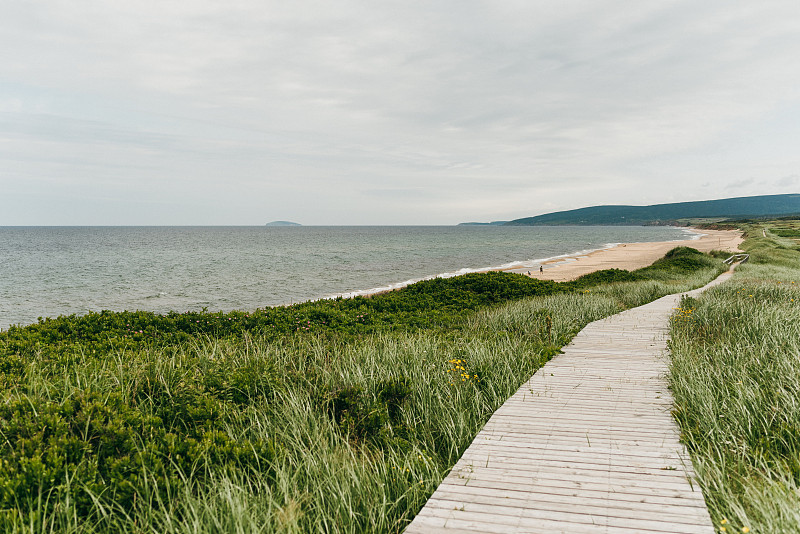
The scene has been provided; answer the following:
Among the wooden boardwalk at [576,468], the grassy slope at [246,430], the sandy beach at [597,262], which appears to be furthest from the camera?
the sandy beach at [597,262]

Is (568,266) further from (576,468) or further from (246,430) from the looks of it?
(246,430)

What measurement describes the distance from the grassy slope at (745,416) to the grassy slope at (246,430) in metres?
1.88

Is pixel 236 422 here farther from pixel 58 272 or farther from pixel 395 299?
pixel 58 272

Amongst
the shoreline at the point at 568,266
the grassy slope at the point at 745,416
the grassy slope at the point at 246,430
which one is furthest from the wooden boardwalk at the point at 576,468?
the shoreline at the point at 568,266

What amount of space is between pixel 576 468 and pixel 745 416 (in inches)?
76.5

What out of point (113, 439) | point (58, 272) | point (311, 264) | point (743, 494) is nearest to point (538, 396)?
point (743, 494)

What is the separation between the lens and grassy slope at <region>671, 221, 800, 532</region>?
9.70 feet

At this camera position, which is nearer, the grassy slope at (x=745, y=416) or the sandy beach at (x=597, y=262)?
the grassy slope at (x=745, y=416)

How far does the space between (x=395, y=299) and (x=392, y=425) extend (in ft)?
34.4

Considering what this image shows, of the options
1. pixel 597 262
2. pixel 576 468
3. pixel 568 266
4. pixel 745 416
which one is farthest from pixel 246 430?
pixel 597 262

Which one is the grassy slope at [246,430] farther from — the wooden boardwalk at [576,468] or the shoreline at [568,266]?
the shoreline at [568,266]

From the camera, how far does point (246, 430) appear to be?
412 centimetres

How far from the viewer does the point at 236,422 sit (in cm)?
443

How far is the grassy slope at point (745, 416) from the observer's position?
2955 mm
